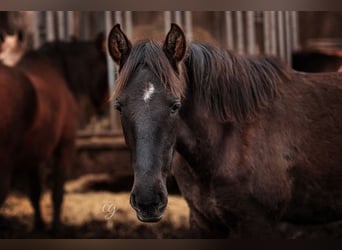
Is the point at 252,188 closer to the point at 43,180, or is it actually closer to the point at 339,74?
the point at 339,74

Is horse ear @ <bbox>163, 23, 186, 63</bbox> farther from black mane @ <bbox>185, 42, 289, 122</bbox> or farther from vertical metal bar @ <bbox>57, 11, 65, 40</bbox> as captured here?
vertical metal bar @ <bbox>57, 11, 65, 40</bbox>

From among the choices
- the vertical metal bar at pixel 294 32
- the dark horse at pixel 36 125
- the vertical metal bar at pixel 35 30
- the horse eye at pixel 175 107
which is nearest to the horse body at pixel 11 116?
the dark horse at pixel 36 125

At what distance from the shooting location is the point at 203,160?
242cm

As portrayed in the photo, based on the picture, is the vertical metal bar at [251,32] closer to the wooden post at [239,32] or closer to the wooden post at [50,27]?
the wooden post at [239,32]

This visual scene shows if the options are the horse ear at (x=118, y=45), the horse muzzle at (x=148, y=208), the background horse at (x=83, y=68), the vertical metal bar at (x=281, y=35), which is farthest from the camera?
the background horse at (x=83, y=68)

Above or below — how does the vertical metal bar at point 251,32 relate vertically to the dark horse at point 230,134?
above

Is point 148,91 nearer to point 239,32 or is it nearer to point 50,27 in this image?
point 239,32

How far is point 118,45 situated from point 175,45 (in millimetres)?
265

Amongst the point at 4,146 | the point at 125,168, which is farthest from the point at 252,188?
the point at 4,146

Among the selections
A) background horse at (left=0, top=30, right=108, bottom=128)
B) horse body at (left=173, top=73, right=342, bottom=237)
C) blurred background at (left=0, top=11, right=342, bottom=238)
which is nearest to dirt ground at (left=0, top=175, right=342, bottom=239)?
blurred background at (left=0, top=11, right=342, bottom=238)

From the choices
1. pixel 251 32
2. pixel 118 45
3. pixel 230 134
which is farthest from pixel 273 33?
pixel 118 45

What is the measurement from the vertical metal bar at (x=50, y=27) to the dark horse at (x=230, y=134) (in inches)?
43.9

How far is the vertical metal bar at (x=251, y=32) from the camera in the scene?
3186 mm

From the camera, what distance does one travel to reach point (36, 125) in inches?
126
